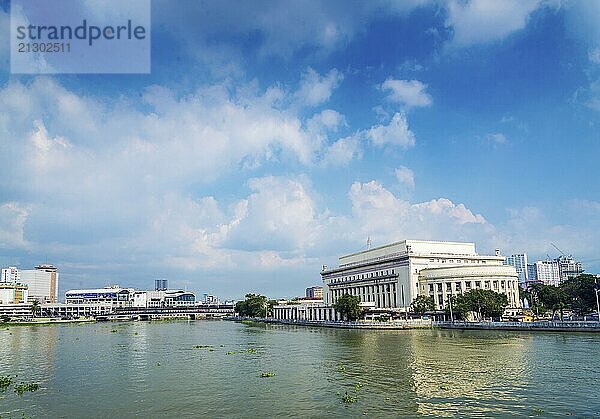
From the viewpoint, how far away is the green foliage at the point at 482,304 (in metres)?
100

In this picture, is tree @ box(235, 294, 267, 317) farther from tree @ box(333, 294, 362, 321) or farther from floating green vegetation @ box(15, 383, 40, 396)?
floating green vegetation @ box(15, 383, 40, 396)

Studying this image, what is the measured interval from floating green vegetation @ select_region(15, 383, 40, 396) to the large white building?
3948 inches

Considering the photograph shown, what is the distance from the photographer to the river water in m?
28.7

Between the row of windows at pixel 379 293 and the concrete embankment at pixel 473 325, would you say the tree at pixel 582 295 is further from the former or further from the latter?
the row of windows at pixel 379 293

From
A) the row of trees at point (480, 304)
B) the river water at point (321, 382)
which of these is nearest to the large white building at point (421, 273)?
the row of trees at point (480, 304)

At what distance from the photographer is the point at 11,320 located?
183000 mm

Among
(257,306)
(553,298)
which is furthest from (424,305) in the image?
(257,306)

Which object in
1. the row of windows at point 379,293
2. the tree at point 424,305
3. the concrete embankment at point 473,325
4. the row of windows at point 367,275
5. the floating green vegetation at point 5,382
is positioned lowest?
the concrete embankment at point 473,325

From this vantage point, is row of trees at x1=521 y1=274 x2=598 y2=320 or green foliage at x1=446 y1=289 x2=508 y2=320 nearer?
green foliage at x1=446 y1=289 x2=508 y2=320

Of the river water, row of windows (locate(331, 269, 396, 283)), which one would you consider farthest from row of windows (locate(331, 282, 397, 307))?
the river water

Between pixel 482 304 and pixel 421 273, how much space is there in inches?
1494

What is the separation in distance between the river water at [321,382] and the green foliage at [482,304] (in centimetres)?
3933

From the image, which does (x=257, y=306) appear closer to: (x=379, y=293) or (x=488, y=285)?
(x=379, y=293)

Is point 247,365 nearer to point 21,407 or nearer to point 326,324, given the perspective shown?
point 21,407
